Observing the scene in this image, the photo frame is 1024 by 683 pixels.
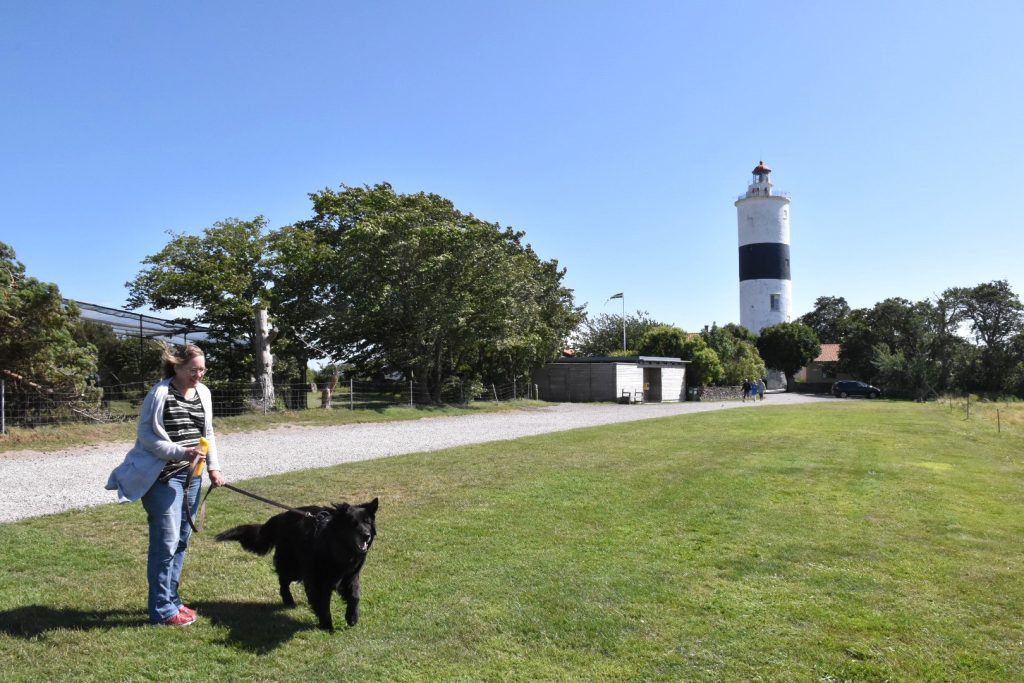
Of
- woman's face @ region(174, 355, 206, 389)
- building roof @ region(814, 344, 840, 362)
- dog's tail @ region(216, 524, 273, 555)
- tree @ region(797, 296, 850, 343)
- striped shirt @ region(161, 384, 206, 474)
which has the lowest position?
dog's tail @ region(216, 524, 273, 555)

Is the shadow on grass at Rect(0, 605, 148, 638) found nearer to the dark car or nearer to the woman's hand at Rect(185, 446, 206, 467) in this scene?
the woman's hand at Rect(185, 446, 206, 467)

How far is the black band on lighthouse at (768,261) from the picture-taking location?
7425 centimetres

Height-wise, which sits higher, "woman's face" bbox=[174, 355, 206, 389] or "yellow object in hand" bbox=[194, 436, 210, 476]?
"woman's face" bbox=[174, 355, 206, 389]

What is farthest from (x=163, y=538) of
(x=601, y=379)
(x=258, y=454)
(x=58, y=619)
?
(x=601, y=379)

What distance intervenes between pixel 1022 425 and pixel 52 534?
30.7 m

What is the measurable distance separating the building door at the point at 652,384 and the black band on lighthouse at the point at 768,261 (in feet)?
121

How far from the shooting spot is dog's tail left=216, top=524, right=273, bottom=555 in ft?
15.2

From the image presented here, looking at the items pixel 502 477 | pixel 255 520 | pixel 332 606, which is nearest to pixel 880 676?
pixel 332 606

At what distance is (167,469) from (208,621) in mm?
1011

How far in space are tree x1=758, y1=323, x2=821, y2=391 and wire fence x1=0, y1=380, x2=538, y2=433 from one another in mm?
45528

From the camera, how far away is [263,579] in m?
5.10

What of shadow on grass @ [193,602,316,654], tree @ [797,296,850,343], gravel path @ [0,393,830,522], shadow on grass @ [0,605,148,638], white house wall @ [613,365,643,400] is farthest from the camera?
tree @ [797,296,850,343]

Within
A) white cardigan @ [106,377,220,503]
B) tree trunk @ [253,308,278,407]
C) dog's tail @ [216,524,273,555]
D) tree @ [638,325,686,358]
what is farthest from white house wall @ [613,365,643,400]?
white cardigan @ [106,377,220,503]

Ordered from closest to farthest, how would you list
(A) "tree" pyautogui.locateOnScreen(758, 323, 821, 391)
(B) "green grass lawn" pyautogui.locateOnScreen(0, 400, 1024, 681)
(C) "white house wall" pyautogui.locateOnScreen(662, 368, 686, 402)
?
(B) "green grass lawn" pyautogui.locateOnScreen(0, 400, 1024, 681), (C) "white house wall" pyautogui.locateOnScreen(662, 368, 686, 402), (A) "tree" pyautogui.locateOnScreen(758, 323, 821, 391)
